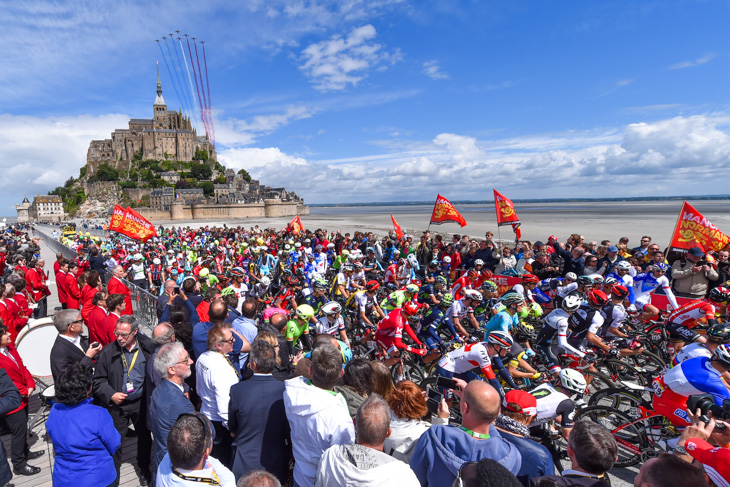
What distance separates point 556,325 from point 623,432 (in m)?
1.56

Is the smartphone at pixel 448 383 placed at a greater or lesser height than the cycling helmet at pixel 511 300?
lesser

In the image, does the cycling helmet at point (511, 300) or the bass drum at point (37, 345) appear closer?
the bass drum at point (37, 345)

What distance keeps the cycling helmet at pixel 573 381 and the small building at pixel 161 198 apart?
125 metres

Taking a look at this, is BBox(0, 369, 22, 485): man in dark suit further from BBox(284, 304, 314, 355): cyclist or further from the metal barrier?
the metal barrier

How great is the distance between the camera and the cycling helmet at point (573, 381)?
4027 mm

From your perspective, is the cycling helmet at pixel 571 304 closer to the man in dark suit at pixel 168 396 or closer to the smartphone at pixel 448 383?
the smartphone at pixel 448 383

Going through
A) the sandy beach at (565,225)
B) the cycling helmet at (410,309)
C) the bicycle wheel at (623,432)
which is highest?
the cycling helmet at (410,309)

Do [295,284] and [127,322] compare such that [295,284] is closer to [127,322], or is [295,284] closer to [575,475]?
[127,322]

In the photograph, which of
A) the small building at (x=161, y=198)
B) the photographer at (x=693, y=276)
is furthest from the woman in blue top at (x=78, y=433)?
the small building at (x=161, y=198)

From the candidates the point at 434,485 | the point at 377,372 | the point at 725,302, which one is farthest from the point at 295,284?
the point at 725,302

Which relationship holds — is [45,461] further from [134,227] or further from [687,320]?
[134,227]

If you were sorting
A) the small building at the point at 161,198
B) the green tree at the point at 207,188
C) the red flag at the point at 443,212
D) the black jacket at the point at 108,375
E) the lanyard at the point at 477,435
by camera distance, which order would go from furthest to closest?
the green tree at the point at 207,188 → the small building at the point at 161,198 → the red flag at the point at 443,212 → the black jacket at the point at 108,375 → the lanyard at the point at 477,435

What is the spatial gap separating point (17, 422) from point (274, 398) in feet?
10.6

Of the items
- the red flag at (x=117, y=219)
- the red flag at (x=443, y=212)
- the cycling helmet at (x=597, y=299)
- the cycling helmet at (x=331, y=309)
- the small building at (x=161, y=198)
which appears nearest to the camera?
the cycling helmet at (x=597, y=299)
